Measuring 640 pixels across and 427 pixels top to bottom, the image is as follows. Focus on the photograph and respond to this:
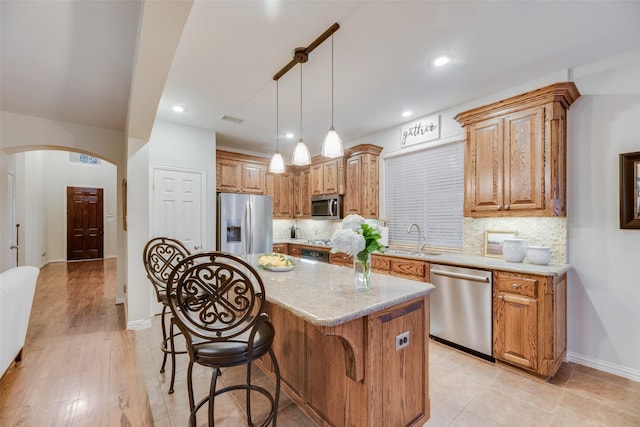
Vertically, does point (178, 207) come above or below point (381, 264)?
above

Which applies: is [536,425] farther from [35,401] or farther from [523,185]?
[35,401]

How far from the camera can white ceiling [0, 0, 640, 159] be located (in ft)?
6.03

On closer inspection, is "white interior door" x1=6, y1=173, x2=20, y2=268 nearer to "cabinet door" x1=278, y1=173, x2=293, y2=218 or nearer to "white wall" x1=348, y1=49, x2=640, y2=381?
"cabinet door" x1=278, y1=173, x2=293, y2=218

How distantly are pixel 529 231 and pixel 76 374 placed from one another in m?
4.42

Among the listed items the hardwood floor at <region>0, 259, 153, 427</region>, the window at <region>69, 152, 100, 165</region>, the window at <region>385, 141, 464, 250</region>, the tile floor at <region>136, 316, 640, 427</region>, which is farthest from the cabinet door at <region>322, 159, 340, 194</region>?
the window at <region>69, 152, 100, 165</region>

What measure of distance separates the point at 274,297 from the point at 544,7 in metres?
2.53

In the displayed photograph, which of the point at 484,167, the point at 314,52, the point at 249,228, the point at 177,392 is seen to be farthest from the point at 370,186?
the point at 177,392

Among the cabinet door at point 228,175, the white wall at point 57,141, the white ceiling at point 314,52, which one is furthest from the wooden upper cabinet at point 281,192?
the white wall at point 57,141

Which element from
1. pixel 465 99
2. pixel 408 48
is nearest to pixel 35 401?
pixel 408 48

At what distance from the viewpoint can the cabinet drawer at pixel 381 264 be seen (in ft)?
11.2

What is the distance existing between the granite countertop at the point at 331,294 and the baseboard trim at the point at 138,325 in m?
2.28

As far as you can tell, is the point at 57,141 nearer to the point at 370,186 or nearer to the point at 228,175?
the point at 228,175

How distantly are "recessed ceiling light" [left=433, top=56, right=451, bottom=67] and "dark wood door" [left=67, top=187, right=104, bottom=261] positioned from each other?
9.96 metres

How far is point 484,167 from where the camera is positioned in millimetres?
2883
